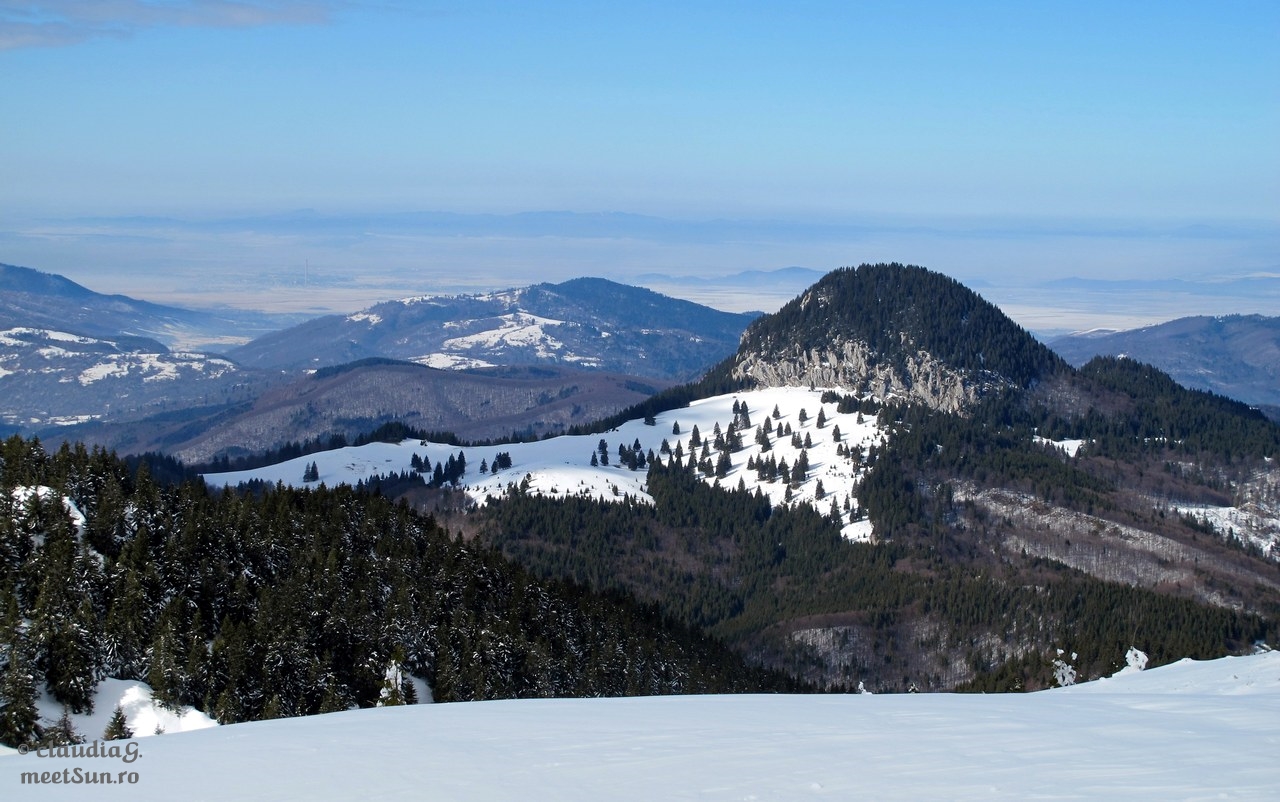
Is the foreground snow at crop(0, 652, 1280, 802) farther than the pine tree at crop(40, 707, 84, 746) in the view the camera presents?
No

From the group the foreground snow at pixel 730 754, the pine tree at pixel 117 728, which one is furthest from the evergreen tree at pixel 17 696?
the foreground snow at pixel 730 754

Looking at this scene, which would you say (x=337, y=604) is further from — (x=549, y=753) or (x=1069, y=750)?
(x=1069, y=750)

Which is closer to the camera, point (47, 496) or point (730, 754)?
point (730, 754)

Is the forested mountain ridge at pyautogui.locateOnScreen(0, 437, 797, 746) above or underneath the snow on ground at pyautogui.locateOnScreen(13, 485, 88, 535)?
underneath

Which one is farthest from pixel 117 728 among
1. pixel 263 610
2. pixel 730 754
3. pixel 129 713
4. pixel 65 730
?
pixel 730 754

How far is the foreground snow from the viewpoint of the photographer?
84.5 feet

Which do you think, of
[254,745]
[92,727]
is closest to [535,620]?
[92,727]

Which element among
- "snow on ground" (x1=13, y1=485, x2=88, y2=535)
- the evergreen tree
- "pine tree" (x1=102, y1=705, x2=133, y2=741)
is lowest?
"pine tree" (x1=102, y1=705, x2=133, y2=741)

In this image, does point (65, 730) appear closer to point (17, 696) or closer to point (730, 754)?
point (17, 696)

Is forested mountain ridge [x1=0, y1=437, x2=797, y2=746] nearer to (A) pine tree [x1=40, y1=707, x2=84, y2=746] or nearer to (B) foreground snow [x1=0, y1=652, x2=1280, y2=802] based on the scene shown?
(A) pine tree [x1=40, y1=707, x2=84, y2=746]

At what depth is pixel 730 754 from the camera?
29.9m

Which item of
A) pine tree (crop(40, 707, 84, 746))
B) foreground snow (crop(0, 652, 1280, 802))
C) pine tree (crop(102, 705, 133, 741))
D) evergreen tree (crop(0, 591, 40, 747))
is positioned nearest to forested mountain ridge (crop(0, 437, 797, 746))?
evergreen tree (crop(0, 591, 40, 747))

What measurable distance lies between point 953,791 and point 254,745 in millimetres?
18635

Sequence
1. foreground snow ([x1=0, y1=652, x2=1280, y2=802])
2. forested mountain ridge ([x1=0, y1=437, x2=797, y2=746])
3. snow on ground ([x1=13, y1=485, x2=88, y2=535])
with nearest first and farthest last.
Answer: foreground snow ([x1=0, y1=652, x2=1280, y2=802])
forested mountain ridge ([x1=0, y1=437, x2=797, y2=746])
snow on ground ([x1=13, y1=485, x2=88, y2=535])
